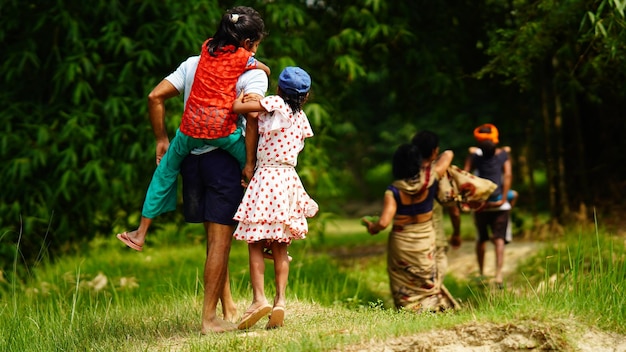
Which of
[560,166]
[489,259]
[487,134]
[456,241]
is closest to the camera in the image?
[456,241]

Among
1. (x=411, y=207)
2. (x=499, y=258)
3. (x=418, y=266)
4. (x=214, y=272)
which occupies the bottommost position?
(x=499, y=258)

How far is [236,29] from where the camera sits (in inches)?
222

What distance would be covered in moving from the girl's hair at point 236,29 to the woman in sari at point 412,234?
229 cm

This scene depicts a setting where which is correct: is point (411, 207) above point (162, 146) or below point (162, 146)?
below

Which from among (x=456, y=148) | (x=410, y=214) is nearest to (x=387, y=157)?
(x=456, y=148)

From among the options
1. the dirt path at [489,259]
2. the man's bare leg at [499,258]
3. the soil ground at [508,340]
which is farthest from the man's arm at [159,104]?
the dirt path at [489,259]

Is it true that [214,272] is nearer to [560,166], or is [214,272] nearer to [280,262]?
[280,262]

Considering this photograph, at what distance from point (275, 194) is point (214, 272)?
0.60m

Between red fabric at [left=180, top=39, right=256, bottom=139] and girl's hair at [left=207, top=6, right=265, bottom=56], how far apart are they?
39 mm

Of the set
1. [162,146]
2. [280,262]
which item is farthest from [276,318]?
[162,146]

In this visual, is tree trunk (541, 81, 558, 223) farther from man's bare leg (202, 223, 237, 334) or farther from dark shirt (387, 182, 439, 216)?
man's bare leg (202, 223, 237, 334)

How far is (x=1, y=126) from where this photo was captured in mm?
9703

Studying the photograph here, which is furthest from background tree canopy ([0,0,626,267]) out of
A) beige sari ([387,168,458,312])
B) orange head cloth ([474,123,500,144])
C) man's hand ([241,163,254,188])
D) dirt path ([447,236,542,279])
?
man's hand ([241,163,254,188])

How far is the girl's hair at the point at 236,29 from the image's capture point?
18.5ft
